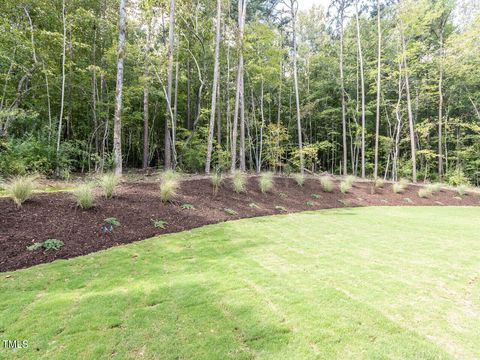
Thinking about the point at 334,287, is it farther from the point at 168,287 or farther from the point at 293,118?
the point at 293,118

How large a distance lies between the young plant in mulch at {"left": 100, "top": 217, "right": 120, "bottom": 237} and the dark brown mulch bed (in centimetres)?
6

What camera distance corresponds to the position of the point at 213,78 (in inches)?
466

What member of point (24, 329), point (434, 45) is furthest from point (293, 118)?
point (24, 329)

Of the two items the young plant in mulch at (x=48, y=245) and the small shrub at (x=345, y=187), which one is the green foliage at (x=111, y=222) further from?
the small shrub at (x=345, y=187)

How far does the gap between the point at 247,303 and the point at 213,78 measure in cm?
1133

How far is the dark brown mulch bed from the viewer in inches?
134

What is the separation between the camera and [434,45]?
55.2ft

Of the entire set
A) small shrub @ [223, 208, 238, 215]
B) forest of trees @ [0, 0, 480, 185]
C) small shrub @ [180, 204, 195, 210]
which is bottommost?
small shrub @ [223, 208, 238, 215]

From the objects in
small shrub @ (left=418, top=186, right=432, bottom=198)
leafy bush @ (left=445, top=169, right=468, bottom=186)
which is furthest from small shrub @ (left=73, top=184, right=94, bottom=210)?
leafy bush @ (left=445, top=169, right=468, bottom=186)

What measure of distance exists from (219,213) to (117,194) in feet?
7.43

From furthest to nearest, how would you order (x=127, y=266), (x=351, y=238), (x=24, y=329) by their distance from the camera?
(x=351, y=238), (x=127, y=266), (x=24, y=329)

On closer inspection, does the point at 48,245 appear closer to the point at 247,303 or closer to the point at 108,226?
the point at 108,226

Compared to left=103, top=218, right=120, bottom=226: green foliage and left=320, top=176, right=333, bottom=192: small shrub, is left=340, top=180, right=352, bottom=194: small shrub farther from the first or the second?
left=103, top=218, right=120, bottom=226: green foliage

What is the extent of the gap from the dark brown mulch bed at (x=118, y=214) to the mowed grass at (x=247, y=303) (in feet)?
1.31
